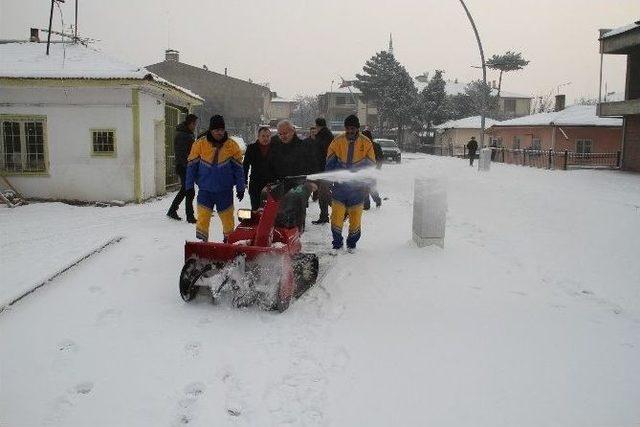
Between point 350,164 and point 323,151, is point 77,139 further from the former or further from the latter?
point 350,164

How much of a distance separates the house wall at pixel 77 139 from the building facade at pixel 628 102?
21.4 m

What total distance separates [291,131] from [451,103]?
58.4 metres

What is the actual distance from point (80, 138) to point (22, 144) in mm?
1507

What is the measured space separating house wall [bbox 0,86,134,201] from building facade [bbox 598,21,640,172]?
2135 cm

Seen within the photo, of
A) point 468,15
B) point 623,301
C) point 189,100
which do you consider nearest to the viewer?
point 623,301

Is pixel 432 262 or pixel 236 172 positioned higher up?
pixel 236 172

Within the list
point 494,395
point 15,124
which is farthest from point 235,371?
point 15,124

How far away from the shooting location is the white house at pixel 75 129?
12.1 m

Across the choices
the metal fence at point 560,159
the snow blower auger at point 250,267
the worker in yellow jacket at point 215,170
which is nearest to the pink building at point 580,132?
the metal fence at point 560,159

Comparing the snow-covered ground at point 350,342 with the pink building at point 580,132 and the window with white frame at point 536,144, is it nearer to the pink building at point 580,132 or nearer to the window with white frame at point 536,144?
the pink building at point 580,132

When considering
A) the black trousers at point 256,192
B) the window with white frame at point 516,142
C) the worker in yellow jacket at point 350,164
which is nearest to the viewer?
the worker in yellow jacket at point 350,164

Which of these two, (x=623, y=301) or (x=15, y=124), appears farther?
(x=15, y=124)

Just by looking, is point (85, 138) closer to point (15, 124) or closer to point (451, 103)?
point (15, 124)

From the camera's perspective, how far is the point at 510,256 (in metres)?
7.05
